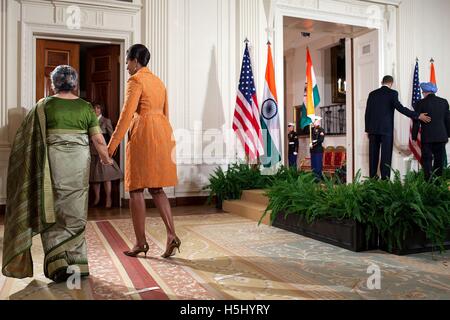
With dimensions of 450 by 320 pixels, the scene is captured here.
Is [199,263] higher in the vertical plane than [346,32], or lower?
lower

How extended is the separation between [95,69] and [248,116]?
286 cm

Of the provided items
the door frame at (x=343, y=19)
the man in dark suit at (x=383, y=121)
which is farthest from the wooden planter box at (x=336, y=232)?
the door frame at (x=343, y=19)

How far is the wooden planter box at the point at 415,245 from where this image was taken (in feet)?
11.9

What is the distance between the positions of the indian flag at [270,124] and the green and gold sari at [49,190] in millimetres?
4522

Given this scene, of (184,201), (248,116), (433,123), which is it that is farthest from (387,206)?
(184,201)

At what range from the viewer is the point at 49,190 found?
272cm

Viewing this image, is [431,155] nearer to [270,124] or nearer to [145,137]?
[270,124]

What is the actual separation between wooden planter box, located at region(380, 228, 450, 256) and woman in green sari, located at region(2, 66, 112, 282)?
249 centimetres

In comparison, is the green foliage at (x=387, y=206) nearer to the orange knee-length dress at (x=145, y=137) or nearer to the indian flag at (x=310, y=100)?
the orange knee-length dress at (x=145, y=137)

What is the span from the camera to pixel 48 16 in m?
6.44

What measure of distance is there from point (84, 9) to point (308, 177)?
14.1 feet

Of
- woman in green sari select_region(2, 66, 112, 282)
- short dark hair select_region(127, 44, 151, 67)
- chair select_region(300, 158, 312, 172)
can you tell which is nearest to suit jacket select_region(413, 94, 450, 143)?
short dark hair select_region(127, 44, 151, 67)
